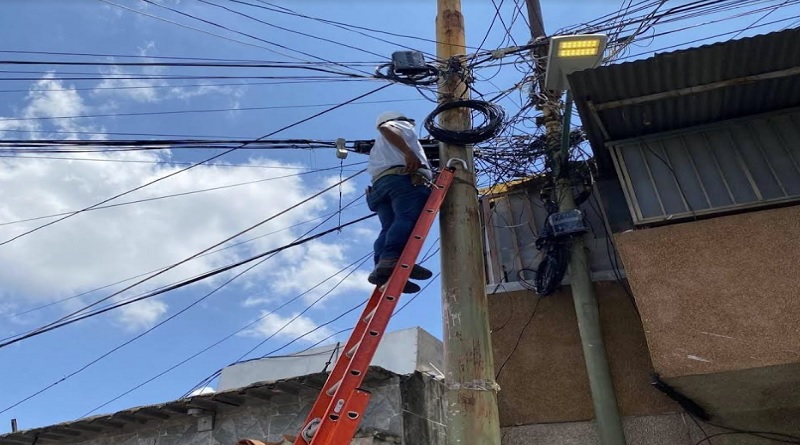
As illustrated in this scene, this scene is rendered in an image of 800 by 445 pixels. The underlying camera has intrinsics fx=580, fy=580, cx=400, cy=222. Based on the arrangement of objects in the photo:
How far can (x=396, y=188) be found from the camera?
4141 mm

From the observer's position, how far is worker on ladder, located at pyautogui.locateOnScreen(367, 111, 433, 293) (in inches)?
152

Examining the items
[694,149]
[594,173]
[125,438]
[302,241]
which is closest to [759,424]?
[694,149]

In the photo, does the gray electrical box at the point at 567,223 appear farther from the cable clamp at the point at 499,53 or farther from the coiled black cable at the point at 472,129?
the cable clamp at the point at 499,53

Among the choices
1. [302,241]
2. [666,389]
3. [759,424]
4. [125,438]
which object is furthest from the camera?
[125,438]

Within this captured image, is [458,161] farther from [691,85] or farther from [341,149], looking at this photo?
[691,85]

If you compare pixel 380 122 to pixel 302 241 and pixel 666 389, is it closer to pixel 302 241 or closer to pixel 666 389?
pixel 302 241

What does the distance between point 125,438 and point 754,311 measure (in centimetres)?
719

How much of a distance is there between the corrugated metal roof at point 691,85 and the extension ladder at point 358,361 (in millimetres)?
1784

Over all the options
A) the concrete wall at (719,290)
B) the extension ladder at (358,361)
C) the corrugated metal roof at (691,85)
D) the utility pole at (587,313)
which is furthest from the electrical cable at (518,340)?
the extension ladder at (358,361)

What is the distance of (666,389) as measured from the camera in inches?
166

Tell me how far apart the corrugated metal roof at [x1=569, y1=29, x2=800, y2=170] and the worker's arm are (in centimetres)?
162

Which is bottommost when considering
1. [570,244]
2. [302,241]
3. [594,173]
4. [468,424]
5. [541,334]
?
[468,424]

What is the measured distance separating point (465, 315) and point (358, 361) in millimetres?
698

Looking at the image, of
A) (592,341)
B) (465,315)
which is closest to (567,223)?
(592,341)
